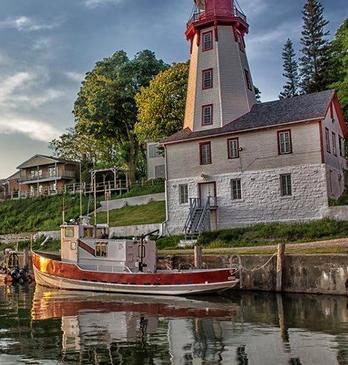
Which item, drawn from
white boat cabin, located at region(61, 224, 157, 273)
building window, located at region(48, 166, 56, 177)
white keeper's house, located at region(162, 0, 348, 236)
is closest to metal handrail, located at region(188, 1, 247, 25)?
white keeper's house, located at region(162, 0, 348, 236)

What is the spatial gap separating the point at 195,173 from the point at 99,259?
1201cm

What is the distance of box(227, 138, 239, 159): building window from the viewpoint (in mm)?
37625

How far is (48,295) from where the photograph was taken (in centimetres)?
2845

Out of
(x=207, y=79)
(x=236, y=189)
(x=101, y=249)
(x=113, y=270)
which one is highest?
(x=207, y=79)

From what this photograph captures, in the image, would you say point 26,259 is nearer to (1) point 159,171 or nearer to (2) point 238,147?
(2) point 238,147

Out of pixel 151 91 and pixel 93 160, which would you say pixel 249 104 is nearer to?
pixel 151 91

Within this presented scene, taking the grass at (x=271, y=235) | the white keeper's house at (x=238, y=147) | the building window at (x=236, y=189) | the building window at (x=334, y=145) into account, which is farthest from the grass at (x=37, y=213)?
the building window at (x=334, y=145)

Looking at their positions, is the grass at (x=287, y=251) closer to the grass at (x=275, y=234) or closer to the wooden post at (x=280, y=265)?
the wooden post at (x=280, y=265)

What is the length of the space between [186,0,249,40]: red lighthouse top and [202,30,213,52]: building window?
2.02 feet

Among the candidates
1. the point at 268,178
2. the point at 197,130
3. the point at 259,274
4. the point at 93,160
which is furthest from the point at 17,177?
the point at 259,274

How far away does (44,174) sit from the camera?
250ft

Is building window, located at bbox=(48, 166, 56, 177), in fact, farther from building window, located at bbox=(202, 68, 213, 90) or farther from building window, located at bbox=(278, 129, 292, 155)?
building window, located at bbox=(278, 129, 292, 155)

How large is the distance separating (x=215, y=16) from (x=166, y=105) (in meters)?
12.2

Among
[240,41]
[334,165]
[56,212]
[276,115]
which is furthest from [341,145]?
[56,212]
